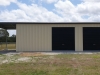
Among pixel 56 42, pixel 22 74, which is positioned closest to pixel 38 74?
pixel 22 74

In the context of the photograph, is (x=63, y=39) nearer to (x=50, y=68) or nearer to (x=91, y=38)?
(x=91, y=38)

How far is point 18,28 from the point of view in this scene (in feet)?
70.0

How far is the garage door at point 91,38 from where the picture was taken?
950 inches

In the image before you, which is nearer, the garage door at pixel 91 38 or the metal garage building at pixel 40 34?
the metal garage building at pixel 40 34

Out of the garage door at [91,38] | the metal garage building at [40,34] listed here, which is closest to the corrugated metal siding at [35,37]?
the metal garage building at [40,34]

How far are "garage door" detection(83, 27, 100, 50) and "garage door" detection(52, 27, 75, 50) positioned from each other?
1642 millimetres

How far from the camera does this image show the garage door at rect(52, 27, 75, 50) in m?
24.5

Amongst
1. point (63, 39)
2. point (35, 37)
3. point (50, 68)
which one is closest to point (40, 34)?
point (35, 37)

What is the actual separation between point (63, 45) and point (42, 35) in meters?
4.42

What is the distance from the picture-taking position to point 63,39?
2467 centimetres

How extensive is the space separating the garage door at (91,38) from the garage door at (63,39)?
1642 millimetres

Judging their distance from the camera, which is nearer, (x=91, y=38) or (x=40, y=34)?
(x=40, y=34)

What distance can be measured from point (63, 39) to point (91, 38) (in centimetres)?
358

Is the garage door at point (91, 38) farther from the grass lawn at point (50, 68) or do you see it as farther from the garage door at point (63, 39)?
the grass lawn at point (50, 68)
